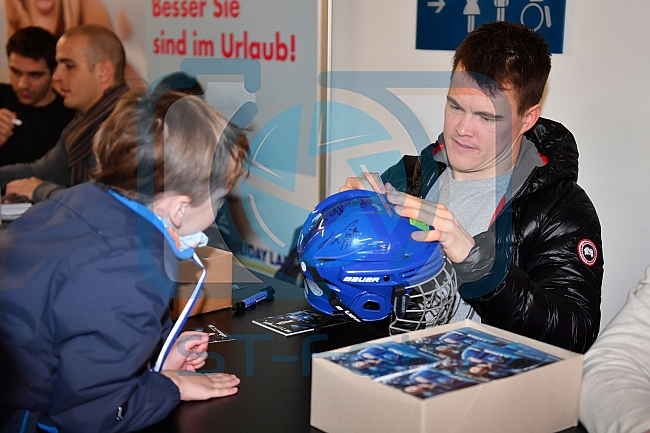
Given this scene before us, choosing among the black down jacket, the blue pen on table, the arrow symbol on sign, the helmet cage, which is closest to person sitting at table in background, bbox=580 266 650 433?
the black down jacket

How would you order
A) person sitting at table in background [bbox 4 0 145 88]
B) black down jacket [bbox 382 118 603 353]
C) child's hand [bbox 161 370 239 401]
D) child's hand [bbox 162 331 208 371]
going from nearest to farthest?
child's hand [bbox 161 370 239 401]
child's hand [bbox 162 331 208 371]
black down jacket [bbox 382 118 603 353]
person sitting at table in background [bbox 4 0 145 88]

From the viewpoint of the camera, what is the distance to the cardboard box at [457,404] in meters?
0.90

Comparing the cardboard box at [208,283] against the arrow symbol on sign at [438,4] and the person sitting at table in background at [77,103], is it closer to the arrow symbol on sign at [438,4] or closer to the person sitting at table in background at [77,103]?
the person sitting at table in background at [77,103]

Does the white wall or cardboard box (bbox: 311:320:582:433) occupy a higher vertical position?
the white wall

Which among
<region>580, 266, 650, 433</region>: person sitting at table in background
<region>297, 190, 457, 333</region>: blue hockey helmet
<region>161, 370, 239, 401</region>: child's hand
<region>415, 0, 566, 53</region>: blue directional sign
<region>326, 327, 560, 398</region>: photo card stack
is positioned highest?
<region>415, 0, 566, 53</region>: blue directional sign

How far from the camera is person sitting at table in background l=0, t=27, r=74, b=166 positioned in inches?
112

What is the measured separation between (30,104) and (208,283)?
1.63 meters

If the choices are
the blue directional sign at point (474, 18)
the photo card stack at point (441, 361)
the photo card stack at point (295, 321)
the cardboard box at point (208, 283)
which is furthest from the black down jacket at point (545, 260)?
the cardboard box at point (208, 283)

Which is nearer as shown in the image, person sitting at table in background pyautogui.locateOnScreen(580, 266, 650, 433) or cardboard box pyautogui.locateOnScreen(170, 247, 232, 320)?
person sitting at table in background pyautogui.locateOnScreen(580, 266, 650, 433)

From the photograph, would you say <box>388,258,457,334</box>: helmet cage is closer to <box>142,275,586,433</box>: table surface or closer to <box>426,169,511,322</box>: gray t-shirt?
<box>142,275,586,433</box>: table surface

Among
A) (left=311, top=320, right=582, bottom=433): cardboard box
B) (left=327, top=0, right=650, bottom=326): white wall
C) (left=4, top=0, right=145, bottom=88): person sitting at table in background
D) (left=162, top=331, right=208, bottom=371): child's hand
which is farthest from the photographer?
(left=4, top=0, right=145, bottom=88): person sitting at table in background

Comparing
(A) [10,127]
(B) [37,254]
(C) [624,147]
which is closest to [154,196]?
(B) [37,254]

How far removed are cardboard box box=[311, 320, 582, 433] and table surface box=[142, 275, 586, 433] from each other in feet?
Answer: 0.22

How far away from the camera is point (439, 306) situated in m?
1.35
